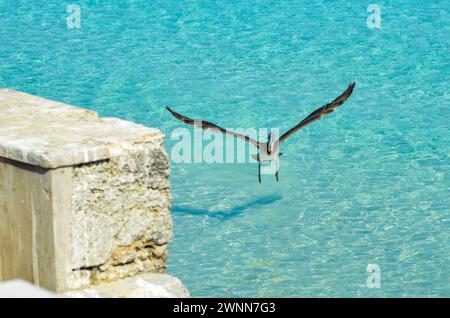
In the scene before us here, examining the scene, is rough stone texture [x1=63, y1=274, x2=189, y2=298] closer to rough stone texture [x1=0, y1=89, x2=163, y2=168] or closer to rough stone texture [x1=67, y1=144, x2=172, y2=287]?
rough stone texture [x1=67, y1=144, x2=172, y2=287]

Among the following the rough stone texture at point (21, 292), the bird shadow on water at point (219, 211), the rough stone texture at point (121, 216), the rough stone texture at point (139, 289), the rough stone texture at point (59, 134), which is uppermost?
the rough stone texture at point (59, 134)

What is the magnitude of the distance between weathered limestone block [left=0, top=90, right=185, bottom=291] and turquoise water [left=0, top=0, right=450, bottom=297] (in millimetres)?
2854

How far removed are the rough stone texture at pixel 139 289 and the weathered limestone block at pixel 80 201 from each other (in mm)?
42

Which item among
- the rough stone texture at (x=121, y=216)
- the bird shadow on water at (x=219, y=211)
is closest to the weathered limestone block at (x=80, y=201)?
the rough stone texture at (x=121, y=216)

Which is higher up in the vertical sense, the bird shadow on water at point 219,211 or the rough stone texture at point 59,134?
the rough stone texture at point 59,134

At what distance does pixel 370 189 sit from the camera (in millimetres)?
9156

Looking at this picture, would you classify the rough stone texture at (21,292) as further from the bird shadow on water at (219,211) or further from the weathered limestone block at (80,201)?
the bird shadow on water at (219,211)

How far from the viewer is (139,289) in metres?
4.37

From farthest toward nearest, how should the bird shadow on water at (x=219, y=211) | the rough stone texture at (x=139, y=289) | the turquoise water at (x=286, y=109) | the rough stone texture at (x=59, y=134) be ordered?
the bird shadow on water at (x=219, y=211) < the turquoise water at (x=286, y=109) < the rough stone texture at (x=139, y=289) < the rough stone texture at (x=59, y=134)

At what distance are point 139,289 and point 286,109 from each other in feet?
22.6

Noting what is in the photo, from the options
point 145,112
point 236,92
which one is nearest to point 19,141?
point 145,112

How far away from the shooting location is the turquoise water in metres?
7.83

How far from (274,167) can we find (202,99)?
86.0 inches

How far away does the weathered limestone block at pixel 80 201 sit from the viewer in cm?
412
